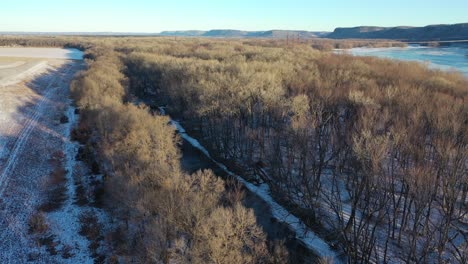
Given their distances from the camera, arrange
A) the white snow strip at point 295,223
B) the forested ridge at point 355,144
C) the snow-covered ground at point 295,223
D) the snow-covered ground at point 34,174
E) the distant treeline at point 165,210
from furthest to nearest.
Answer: the snow-covered ground at point 34,174
the white snow strip at point 295,223
the snow-covered ground at point 295,223
the forested ridge at point 355,144
the distant treeline at point 165,210

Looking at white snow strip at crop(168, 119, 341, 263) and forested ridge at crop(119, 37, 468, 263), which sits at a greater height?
forested ridge at crop(119, 37, 468, 263)

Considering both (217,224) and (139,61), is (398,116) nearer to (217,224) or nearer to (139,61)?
(217,224)

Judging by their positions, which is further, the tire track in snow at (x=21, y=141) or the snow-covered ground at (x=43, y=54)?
the snow-covered ground at (x=43, y=54)

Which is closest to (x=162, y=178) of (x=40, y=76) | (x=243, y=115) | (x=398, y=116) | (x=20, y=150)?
(x=243, y=115)

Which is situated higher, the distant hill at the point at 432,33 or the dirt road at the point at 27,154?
the distant hill at the point at 432,33

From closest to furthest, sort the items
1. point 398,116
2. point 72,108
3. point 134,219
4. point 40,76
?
point 134,219 → point 398,116 → point 72,108 → point 40,76

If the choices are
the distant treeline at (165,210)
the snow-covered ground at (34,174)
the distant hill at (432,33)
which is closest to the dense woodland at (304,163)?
the distant treeline at (165,210)

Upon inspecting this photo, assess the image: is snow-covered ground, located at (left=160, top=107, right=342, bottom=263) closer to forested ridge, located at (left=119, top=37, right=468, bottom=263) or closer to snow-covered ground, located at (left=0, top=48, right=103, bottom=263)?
forested ridge, located at (left=119, top=37, right=468, bottom=263)

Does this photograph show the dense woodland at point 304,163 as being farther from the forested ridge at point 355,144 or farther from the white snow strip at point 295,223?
the white snow strip at point 295,223

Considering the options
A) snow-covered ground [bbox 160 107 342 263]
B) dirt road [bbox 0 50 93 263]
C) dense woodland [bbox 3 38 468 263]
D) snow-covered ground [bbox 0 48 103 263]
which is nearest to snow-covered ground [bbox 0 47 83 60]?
dirt road [bbox 0 50 93 263]
